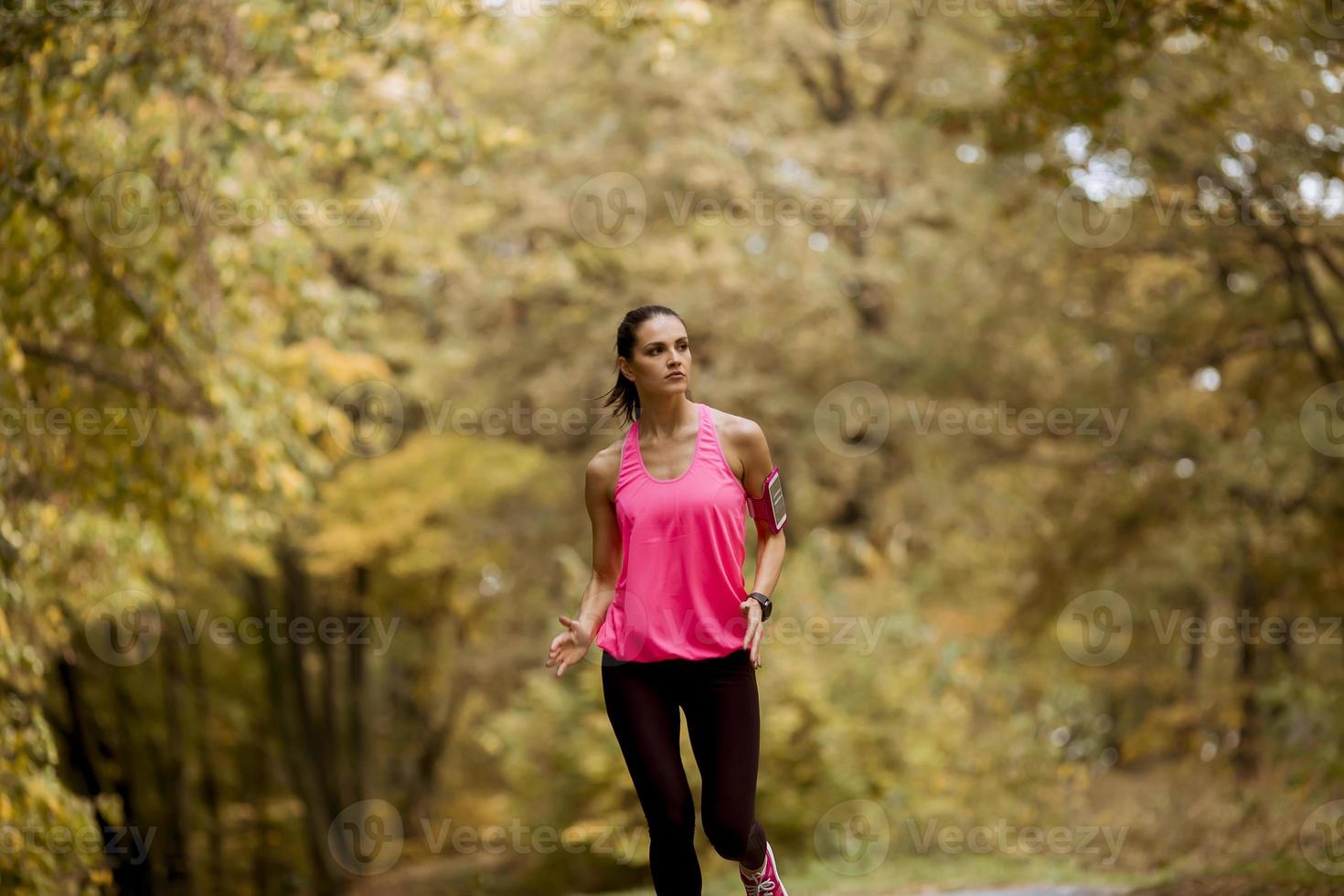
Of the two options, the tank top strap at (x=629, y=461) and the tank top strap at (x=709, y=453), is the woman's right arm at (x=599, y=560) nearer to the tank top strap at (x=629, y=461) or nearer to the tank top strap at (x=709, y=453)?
the tank top strap at (x=629, y=461)

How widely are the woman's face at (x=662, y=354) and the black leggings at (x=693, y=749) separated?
0.96 metres

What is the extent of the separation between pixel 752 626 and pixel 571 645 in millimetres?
685

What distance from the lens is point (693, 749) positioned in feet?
15.2

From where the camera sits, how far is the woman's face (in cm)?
472

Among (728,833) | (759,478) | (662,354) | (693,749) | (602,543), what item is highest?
(662,354)

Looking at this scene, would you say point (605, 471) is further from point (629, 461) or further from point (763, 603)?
point (763, 603)

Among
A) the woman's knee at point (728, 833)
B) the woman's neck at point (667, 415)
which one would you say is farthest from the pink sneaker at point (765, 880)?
the woman's neck at point (667, 415)

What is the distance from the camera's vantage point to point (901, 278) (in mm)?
18078

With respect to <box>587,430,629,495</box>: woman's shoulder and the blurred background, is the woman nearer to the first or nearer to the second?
<box>587,430,629,495</box>: woman's shoulder

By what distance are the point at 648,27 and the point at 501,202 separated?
9.16 meters

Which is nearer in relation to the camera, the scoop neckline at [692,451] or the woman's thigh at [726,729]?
the woman's thigh at [726,729]

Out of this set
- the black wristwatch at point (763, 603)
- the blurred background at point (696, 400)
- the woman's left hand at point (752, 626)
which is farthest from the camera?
the blurred background at point (696, 400)

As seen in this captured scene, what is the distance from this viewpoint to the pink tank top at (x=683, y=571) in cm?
470

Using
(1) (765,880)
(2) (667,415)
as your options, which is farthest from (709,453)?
(1) (765,880)
